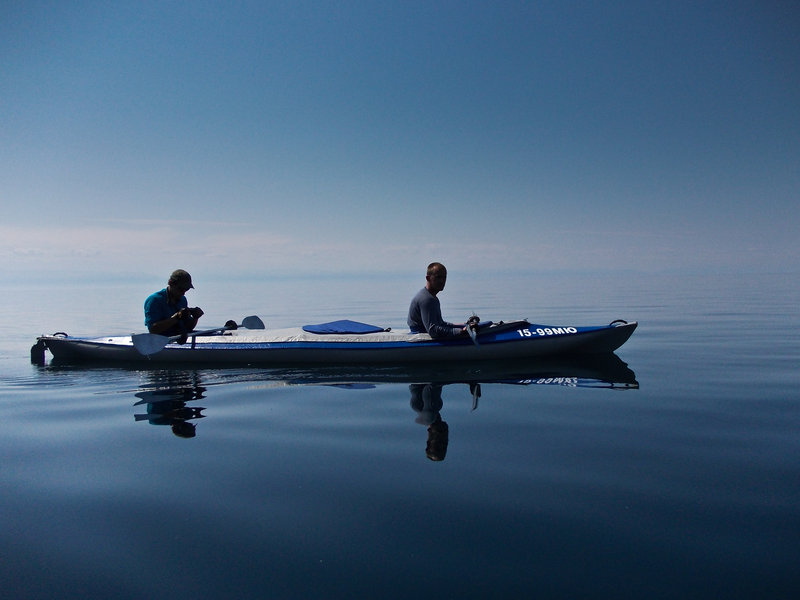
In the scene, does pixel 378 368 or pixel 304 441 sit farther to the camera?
pixel 378 368

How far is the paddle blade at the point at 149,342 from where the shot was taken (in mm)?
10555

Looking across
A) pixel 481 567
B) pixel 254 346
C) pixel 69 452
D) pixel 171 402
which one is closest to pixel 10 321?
pixel 254 346

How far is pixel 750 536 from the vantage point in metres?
3.40

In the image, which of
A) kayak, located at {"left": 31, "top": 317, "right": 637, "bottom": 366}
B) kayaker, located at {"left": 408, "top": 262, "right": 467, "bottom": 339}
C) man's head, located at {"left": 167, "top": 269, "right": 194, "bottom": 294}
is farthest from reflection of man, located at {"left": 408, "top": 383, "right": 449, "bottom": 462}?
man's head, located at {"left": 167, "top": 269, "right": 194, "bottom": 294}

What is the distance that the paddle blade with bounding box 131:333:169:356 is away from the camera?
10555mm

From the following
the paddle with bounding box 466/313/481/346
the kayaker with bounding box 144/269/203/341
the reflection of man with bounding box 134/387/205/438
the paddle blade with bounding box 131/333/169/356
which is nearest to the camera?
the reflection of man with bounding box 134/387/205/438

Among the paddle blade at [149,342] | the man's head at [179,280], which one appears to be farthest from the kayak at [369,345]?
the man's head at [179,280]

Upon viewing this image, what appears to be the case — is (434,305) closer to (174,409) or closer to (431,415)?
(431,415)

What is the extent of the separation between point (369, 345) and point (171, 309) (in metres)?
4.14

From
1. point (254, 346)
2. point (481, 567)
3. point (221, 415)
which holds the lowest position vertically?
point (481, 567)

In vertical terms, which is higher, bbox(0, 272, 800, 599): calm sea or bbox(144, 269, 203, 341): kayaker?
bbox(144, 269, 203, 341): kayaker

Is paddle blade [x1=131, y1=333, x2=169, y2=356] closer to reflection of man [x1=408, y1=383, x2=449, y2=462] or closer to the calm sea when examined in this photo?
the calm sea

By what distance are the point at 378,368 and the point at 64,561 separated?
741cm

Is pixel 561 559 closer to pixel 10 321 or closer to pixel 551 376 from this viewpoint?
pixel 551 376
